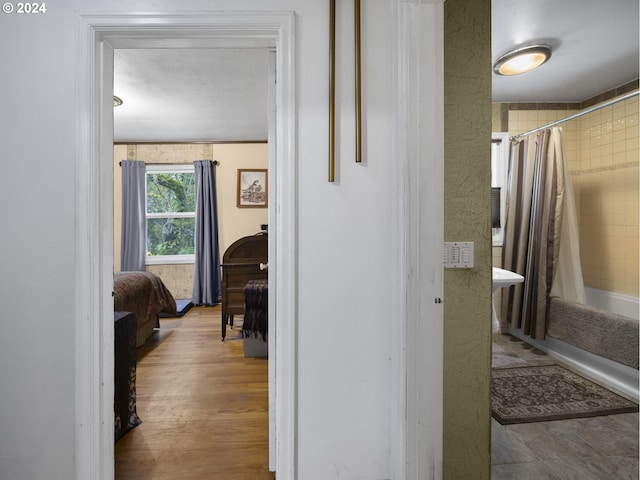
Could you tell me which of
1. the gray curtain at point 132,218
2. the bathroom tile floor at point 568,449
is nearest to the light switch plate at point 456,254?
the bathroom tile floor at point 568,449

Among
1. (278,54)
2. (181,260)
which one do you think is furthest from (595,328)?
(181,260)

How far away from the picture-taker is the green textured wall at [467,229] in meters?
1.43

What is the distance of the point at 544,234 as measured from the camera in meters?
3.15

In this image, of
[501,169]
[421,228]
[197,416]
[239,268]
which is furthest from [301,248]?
[501,169]

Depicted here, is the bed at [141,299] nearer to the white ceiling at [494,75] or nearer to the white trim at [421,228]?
the white ceiling at [494,75]

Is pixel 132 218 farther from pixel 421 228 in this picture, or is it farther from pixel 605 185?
pixel 605 185

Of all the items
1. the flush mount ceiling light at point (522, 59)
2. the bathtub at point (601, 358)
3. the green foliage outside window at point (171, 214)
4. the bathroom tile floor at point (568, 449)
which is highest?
the flush mount ceiling light at point (522, 59)

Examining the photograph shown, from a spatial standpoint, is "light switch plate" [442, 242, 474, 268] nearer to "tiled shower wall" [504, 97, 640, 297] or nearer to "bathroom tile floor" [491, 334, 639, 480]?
"bathroom tile floor" [491, 334, 639, 480]

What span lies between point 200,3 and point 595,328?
10.8 feet

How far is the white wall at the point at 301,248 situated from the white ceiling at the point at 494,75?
3.63ft

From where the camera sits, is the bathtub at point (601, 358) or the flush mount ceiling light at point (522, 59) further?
the flush mount ceiling light at point (522, 59)

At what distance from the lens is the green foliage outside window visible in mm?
5371

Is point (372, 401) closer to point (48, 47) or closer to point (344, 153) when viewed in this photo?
point (344, 153)

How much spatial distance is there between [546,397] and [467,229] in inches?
67.8
